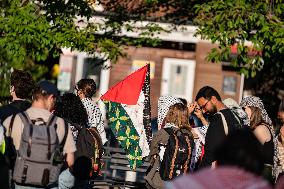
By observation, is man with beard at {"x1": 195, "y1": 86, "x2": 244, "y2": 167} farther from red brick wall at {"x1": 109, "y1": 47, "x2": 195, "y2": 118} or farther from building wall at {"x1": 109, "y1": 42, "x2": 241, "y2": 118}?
building wall at {"x1": 109, "y1": 42, "x2": 241, "y2": 118}

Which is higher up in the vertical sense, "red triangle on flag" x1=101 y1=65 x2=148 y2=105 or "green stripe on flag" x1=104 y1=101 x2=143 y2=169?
"red triangle on flag" x1=101 y1=65 x2=148 y2=105

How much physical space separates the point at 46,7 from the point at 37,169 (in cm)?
674

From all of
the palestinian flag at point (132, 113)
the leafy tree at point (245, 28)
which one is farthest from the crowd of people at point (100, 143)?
the leafy tree at point (245, 28)

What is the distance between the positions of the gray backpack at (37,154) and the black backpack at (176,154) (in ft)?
7.30

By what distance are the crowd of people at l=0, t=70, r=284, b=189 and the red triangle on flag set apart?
0.77 meters

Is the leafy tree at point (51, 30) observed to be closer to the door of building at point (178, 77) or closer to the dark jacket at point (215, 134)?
the dark jacket at point (215, 134)

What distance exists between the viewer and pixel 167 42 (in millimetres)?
26016

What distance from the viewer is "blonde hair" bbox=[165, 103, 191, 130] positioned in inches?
362

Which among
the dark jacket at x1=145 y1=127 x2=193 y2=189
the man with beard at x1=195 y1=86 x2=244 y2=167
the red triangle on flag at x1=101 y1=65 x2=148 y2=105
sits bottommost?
the dark jacket at x1=145 y1=127 x2=193 y2=189

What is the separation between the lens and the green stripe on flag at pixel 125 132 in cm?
1066

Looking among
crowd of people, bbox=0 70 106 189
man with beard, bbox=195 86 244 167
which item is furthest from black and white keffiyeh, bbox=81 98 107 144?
crowd of people, bbox=0 70 106 189

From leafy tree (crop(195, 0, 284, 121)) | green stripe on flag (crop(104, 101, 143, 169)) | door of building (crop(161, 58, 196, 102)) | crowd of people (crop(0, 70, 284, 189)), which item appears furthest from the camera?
door of building (crop(161, 58, 196, 102))

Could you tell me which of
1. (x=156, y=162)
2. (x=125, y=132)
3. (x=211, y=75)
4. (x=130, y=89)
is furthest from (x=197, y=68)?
(x=156, y=162)

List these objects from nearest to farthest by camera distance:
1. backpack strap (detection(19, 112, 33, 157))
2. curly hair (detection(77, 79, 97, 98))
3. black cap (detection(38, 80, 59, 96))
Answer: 1. backpack strap (detection(19, 112, 33, 157))
2. black cap (detection(38, 80, 59, 96))
3. curly hair (detection(77, 79, 97, 98))
